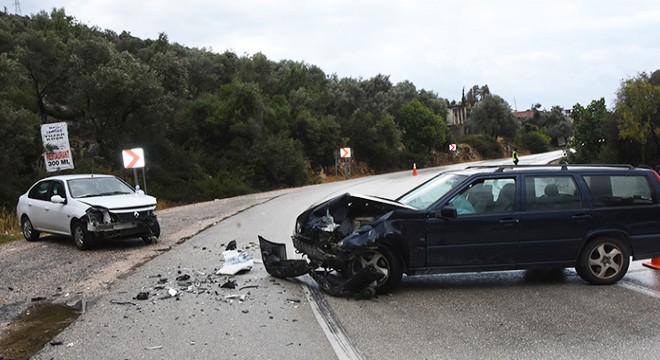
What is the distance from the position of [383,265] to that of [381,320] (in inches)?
44.5

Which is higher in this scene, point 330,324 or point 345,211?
point 345,211

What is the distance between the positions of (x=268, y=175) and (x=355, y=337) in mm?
38478

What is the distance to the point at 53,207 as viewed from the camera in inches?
498

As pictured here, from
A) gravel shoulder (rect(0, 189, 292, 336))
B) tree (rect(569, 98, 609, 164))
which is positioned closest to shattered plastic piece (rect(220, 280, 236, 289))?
gravel shoulder (rect(0, 189, 292, 336))

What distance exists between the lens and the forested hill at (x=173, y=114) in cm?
2969

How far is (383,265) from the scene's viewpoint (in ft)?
23.8

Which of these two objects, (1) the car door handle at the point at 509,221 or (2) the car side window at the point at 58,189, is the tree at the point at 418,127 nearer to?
(2) the car side window at the point at 58,189

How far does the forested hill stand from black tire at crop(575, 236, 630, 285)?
22316 millimetres

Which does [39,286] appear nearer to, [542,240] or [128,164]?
[542,240]

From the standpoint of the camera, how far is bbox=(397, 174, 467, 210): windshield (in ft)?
25.1

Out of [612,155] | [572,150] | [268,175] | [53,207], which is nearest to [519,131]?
[572,150]

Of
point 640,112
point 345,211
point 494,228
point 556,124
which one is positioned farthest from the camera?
point 556,124

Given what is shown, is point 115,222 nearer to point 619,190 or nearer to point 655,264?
point 619,190

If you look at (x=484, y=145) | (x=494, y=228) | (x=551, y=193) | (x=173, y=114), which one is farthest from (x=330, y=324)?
(x=484, y=145)
